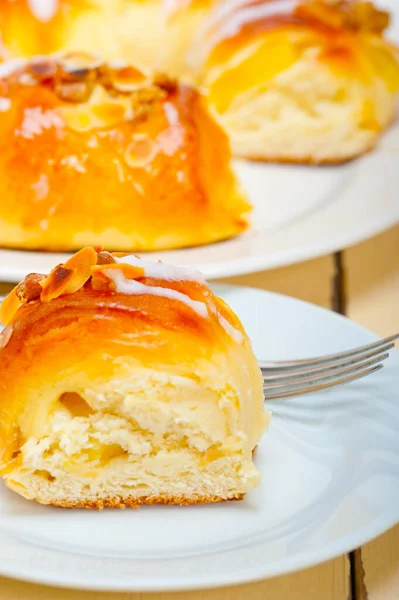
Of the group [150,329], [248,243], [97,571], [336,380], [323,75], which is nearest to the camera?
[97,571]

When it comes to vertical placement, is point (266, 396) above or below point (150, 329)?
below

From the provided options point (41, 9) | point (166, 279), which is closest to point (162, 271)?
point (166, 279)

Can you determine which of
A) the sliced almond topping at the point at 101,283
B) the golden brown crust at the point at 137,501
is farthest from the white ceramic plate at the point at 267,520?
the sliced almond topping at the point at 101,283

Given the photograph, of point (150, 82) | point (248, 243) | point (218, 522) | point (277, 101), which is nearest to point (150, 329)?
point (218, 522)

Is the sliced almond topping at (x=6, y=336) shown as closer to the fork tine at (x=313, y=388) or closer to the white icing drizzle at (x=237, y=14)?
the fork tine at (x=313, y=388)

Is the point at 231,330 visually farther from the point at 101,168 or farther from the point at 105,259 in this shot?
the point at 101,168

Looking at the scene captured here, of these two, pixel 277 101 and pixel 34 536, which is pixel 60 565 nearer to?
pixel 34 536

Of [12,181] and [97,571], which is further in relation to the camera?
[12,181]
